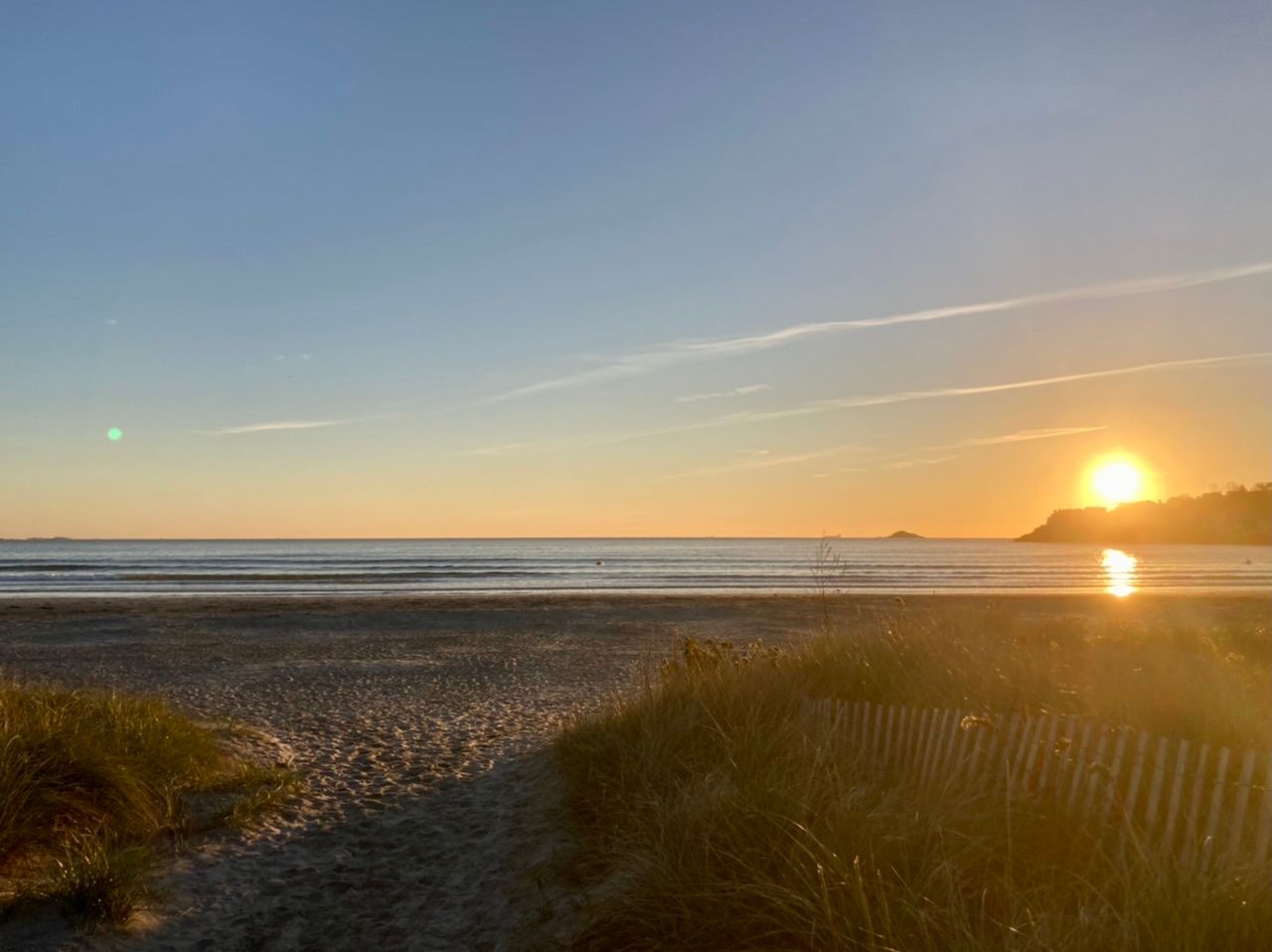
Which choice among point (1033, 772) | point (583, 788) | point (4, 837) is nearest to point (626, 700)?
point (583, 788)

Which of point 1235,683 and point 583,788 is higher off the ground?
point 1235,683

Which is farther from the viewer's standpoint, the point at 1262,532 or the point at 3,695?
the point at 1262,532

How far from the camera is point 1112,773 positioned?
527cm

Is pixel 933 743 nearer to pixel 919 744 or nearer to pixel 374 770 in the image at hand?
pixel 919 744

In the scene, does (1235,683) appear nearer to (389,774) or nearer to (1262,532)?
(389,774)

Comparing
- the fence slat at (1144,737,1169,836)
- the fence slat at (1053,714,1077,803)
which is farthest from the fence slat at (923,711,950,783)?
the fence slat at (1144,737,1169,836)

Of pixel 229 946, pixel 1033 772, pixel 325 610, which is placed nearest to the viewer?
pixel 229 946

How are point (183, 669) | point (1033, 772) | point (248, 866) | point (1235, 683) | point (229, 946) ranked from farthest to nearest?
point (183, 669) < point (1235, 683) < point (248, 866) < point (1033, 772) < point (229, 946)

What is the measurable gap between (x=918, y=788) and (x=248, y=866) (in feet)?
15.9

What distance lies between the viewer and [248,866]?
269 inches

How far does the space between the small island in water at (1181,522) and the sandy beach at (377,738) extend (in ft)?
501

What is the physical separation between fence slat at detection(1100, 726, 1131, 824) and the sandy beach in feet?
10.6

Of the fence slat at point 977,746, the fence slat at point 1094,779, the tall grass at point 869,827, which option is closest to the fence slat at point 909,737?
the tall grass at point 869,827

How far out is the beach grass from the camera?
5.86m
